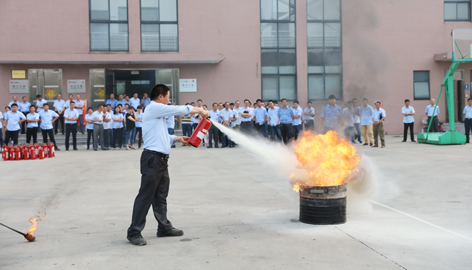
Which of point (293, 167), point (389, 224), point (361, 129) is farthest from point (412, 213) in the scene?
point (361, 129)

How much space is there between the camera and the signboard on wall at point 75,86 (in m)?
23.3

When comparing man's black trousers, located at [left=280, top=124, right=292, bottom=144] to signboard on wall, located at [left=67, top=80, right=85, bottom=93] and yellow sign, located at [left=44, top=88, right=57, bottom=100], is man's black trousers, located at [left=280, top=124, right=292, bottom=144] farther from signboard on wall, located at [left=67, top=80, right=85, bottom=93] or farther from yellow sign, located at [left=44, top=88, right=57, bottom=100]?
yellow sign, located at [left=44, top=88, right=57, bottom=100]

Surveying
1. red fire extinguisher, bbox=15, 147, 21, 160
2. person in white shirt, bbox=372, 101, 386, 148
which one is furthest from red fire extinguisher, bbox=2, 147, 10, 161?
person in white shirt, bbox=372, 101, 386, 148

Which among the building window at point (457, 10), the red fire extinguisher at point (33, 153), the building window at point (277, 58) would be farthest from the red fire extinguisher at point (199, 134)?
the building window at point (457, 10)

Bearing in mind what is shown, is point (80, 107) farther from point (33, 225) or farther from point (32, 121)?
point (33, 225)

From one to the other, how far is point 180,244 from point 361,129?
15.6 m

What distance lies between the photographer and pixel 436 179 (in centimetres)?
945

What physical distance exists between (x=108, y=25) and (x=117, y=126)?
708 cm

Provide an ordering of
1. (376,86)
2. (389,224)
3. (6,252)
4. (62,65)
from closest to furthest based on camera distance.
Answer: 1. (6,252)
2. (389,224)
3. (376,86)
4. (62,65)

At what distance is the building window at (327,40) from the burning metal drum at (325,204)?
212 cm

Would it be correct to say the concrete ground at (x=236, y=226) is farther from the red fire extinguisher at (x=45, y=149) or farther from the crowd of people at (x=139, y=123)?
the crowd of people at (x=139, y=123)

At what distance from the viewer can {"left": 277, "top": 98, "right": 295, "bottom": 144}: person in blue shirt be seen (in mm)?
18906

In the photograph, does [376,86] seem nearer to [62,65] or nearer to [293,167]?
[293,167]

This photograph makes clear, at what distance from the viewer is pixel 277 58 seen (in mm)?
24906
